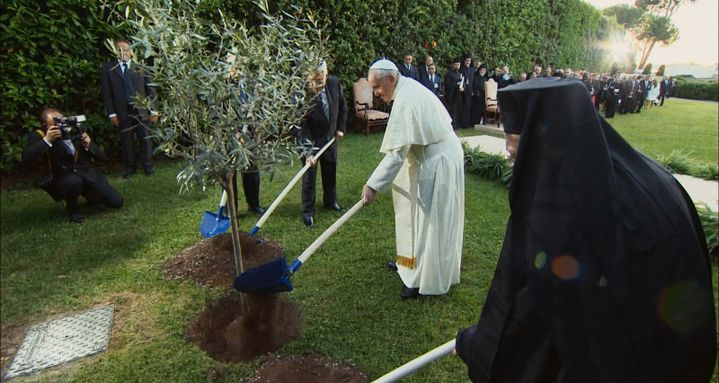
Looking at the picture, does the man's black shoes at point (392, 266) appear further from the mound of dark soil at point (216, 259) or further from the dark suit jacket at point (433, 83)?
the dark suit jacket at point (433, 83)

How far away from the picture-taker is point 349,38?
34.2ft

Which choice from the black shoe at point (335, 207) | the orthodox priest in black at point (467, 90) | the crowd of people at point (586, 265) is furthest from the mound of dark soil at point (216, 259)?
the orthodox priest in black at point (467, 90)

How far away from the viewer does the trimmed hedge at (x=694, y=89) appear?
2770 centimetres

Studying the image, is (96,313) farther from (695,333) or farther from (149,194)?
(695,333)

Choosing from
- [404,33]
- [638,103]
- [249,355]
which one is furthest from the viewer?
[638,103]

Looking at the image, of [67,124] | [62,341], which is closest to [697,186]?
[62,341]

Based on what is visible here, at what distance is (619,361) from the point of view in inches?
52.9

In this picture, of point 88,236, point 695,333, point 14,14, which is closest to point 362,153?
point 88,236

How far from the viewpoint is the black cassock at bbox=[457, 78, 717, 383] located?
1.30 metres

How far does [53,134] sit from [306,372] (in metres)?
4.59

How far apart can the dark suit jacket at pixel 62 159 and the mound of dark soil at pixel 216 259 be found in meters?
2.17

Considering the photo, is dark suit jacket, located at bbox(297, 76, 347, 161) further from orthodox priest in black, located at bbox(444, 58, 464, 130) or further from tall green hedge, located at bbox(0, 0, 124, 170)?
orthodox priest in black, located at bbox(444, 58, 464, 130)

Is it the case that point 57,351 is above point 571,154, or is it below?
below

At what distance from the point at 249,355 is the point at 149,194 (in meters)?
4.47
